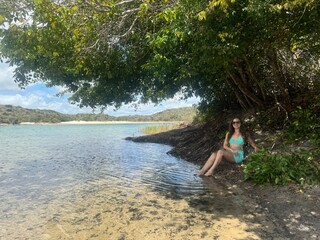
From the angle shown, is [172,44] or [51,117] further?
[51,117]

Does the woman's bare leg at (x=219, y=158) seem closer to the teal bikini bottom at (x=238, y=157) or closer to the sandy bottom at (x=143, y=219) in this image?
the teal bikini bottom at (x=238, y=157)

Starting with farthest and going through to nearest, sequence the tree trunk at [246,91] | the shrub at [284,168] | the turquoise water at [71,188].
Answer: the tree trunk at [246,91] → the shrub at [284,168] → the turquoise water at [71,188]

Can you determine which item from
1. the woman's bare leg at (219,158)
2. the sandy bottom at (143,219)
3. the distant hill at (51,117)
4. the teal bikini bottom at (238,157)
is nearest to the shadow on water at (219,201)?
the sandy bottom at (143,219)

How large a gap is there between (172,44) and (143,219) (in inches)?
196

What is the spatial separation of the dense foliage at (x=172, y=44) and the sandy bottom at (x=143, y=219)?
144 inches

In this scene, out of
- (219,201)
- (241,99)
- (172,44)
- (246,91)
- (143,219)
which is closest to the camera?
(143,219)

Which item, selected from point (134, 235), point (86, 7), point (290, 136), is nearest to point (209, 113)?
point (290, 136)

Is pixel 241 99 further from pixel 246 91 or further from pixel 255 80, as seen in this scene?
pixel 255 80

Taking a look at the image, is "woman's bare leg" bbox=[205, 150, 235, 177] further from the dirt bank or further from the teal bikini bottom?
the dirt bank

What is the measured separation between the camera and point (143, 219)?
635 centimetres

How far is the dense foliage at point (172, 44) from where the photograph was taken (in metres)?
7.07

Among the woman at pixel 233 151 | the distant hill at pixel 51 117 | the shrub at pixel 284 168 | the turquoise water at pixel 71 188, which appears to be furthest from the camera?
the distant hill at pixel 51 117

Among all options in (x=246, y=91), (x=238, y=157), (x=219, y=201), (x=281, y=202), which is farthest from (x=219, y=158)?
(x=246, y=91)

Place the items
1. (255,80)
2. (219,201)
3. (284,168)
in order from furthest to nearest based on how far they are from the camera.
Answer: (255,80)
(284,168)
(219,201)
